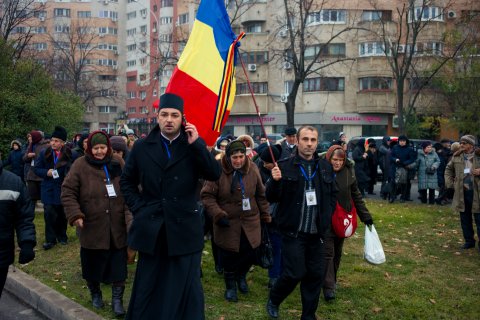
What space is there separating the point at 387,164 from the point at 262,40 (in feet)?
106

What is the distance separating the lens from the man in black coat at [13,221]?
5.13 m

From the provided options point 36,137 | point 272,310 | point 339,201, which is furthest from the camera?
point 36,137

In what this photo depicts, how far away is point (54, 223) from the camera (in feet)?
31.7

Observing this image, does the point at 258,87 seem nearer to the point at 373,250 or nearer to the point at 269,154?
the point at 269,154

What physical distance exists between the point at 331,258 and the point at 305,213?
114 cm

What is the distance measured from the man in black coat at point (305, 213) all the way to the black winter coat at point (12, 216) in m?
2.28

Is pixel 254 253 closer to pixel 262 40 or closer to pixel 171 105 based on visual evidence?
pixel 171 105

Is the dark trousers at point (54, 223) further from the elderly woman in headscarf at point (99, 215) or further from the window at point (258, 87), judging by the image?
the window at point (258, 87)

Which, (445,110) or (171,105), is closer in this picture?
(171,105)

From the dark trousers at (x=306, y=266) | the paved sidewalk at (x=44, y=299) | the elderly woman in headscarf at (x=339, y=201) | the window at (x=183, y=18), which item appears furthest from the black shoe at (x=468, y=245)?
the window at (x=183, y=18)

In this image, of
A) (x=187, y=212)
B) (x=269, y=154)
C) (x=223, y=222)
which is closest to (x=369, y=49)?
(x=269, y=154)

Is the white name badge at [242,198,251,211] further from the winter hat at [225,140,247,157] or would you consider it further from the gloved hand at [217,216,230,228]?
the winter hat at [225,140,247,157]

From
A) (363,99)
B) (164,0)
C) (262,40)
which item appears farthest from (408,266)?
(164,0)

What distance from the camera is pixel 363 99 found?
142 feet
